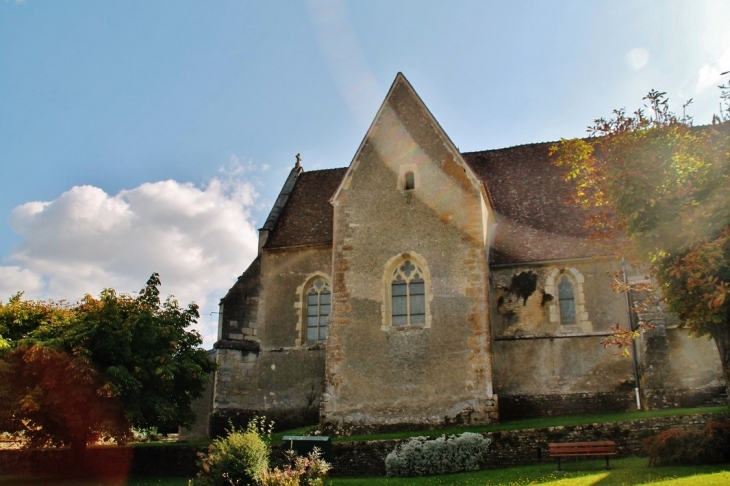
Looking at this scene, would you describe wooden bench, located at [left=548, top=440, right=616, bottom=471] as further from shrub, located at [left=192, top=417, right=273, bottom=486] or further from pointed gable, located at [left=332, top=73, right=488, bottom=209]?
pointed gable, located at [left=332, top=73, right=488, bottom=209]

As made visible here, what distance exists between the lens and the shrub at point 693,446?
14.1m

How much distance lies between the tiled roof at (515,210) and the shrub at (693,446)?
913 cm

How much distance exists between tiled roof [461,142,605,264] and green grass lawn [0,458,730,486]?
915 centimetres

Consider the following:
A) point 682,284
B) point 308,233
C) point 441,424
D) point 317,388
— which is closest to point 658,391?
point 441,424

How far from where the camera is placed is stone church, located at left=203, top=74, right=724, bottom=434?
21484 mm

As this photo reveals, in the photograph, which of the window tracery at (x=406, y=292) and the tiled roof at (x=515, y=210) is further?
the tiled roof at (x=515, y=210)

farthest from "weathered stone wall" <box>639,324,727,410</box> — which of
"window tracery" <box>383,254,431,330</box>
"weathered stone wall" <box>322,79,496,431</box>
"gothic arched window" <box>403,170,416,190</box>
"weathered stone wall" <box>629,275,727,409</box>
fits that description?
"gothic arched window" <box>403,170,416,190</box>

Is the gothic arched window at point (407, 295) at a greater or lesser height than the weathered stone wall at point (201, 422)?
greater

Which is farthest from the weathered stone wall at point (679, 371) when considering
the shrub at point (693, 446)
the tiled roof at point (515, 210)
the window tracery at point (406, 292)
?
the window tracery at point (406, 292)

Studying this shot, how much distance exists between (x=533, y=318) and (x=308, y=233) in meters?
9.79

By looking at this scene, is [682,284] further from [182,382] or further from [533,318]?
[182,382]

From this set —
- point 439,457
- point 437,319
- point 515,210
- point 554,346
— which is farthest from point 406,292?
point 439,457

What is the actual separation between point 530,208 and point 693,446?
42.9 feet

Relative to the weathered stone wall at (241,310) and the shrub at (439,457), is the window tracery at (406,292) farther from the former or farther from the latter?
the weathered stone wall at (241,310)
